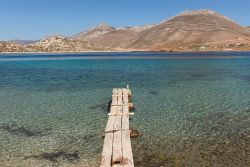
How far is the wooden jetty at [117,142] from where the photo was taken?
56.9 feet

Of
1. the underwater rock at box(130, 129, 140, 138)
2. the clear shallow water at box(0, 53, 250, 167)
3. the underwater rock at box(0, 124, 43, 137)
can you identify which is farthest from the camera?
the underwater rock at box(0, 124, 43, 137)

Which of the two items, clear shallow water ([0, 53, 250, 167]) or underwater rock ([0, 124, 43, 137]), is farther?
underwater rock ([0, 124, 43, 137])

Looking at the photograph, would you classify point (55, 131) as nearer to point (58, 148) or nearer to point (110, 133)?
point (58, 148)

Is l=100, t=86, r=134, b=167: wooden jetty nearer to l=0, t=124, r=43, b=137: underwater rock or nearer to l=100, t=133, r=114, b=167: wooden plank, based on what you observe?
l=100, t=133, r=114, b=167: wooden plank

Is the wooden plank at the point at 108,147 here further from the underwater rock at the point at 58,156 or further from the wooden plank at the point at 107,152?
the underwater rock at the point at 58,156

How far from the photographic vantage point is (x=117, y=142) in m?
20.2

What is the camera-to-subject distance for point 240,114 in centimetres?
3209

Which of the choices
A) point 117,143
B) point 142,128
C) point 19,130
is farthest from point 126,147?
point 19,130

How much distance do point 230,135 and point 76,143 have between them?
10831mm

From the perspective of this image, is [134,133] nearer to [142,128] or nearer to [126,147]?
[142,128]

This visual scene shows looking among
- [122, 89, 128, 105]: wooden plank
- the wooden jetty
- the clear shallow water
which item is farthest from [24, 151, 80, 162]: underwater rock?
[122, 89, 128, 105]: wooden plank

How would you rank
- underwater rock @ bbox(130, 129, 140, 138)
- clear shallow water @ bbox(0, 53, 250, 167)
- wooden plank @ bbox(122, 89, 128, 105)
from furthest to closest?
1. wooden plank @ bbox(122, 89, 128, 105)
2. underwater rock @ bbox(130, 129, 140, 138)
3. clear shallow water @ bbox(0, 53, 250, 167)

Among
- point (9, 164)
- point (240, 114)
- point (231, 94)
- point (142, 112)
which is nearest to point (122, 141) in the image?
point (9, 164)

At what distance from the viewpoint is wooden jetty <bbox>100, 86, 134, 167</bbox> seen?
17.3 metres
